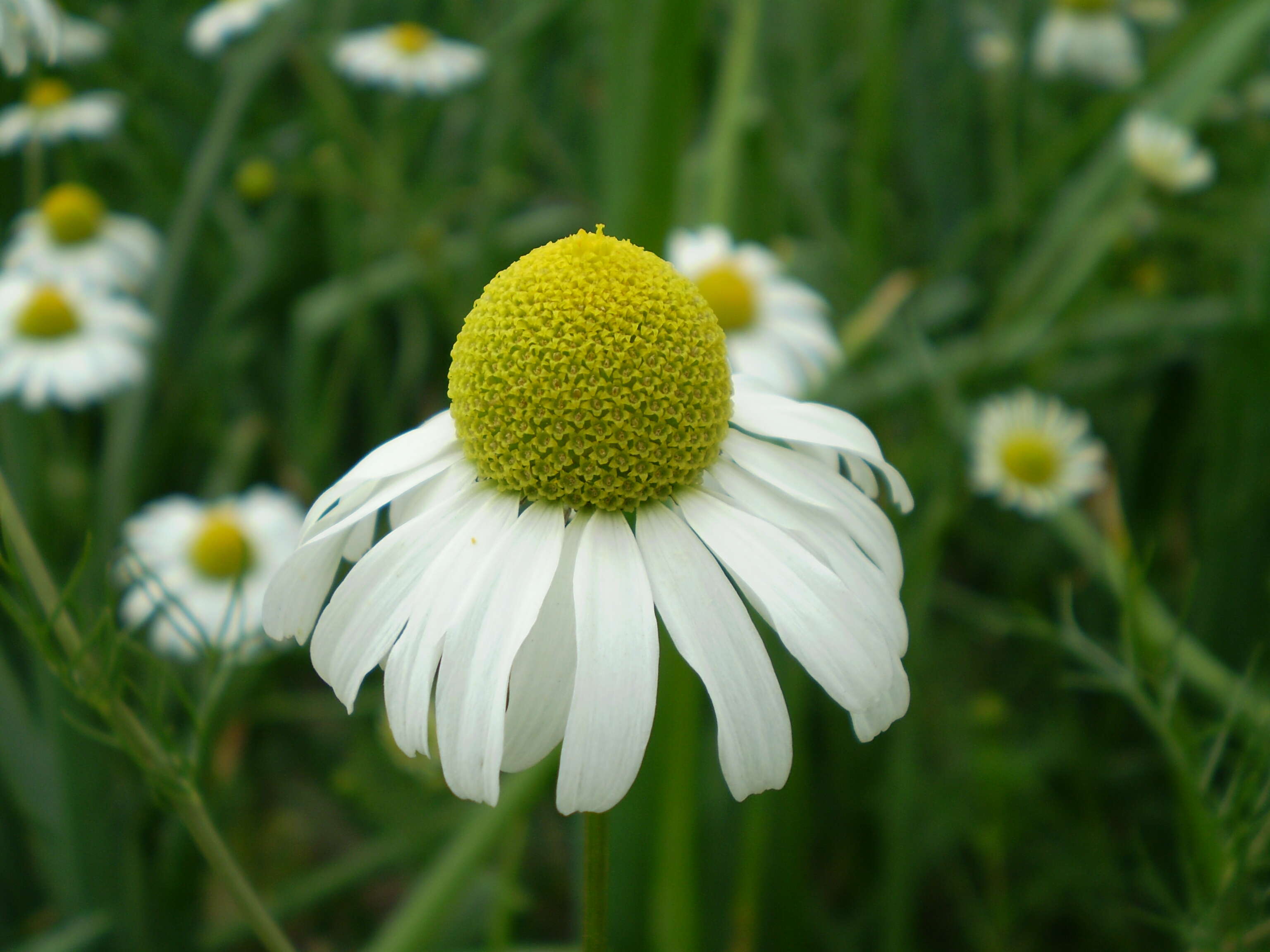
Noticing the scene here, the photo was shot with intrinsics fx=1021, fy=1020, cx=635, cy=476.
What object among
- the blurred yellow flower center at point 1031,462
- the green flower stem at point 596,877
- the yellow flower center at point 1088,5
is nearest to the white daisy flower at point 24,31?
the green flower stem at point 596,877

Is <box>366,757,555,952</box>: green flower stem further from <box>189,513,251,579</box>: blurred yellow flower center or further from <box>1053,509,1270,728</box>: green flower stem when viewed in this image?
<box>189,513,251,579</box>: blurred yellow flower center

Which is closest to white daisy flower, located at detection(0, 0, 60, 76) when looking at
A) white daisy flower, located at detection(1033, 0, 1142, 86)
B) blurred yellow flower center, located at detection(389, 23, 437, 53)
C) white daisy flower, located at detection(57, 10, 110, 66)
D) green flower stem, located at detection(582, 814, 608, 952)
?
green flower stem, located at detection(582, 814, 608, 952)

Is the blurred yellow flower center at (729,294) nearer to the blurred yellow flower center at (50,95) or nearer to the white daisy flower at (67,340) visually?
the white daisy flower at (67,340)

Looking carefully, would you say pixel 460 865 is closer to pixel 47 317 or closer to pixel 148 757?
pixel 148 757

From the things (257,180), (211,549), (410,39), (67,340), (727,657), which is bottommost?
(211,549)

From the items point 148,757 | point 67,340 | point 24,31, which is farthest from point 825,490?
point 67,340

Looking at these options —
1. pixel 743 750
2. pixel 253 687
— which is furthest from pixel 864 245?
pixel 743 750

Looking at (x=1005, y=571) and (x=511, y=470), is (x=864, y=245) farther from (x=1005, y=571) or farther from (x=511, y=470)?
(x=511, y=470)

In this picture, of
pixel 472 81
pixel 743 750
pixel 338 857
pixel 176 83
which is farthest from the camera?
pixel 472 81
